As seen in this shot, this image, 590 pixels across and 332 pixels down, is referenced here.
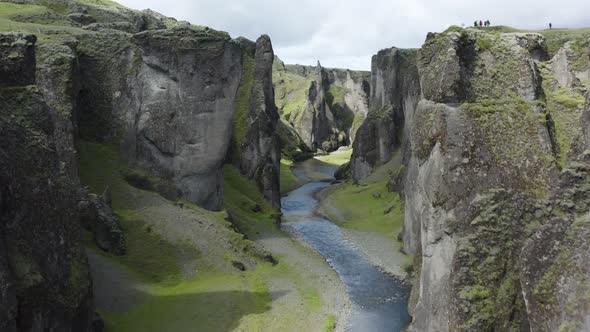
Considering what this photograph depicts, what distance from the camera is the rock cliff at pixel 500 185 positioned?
69.1 ft

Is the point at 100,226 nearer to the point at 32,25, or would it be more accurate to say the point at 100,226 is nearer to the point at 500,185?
the point at 500,185

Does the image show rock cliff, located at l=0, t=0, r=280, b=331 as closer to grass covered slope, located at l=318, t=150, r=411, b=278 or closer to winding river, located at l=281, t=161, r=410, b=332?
winding river, located at l=281, t=161, r=410, b=332

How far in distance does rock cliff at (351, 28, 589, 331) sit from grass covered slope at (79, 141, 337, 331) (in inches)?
481

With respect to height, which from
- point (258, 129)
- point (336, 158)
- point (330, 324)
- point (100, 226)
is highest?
point (258, 129)

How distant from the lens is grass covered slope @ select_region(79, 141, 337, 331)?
4119 cm

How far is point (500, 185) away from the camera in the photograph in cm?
3180

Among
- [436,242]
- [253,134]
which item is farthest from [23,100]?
[253,134]

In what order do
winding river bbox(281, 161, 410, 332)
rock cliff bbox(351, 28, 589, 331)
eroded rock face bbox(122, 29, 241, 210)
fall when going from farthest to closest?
1. eroded rock face bbox(122, 29, 241, 210)
2. winding river bbox(281, 161, 410, 332)
3. rock cliff bbox(351, 28, 589, 331)

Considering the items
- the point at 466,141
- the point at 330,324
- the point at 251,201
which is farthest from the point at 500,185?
the point at 251,201

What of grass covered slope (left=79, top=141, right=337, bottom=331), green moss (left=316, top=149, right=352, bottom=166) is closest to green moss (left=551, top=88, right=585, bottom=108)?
grass covered slope (left=79, top=141, right=337, bottom=331)

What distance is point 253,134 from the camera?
94.9 meters

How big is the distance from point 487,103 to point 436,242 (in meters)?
10.2

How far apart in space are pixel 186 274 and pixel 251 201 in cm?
3429

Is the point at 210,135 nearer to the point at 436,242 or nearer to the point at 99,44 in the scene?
the point at 99,44
